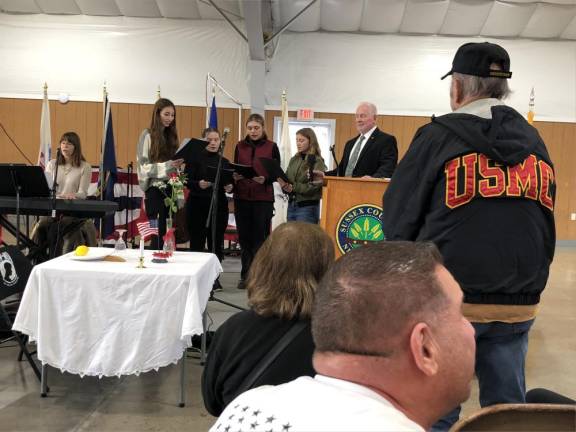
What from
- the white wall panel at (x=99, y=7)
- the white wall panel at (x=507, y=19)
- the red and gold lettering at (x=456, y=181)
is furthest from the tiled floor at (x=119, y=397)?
the white wall panel at (x=99, y=7)

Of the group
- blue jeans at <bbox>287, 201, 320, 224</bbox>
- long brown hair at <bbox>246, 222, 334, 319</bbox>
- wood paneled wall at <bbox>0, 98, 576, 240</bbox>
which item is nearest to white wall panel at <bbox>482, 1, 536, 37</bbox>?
wood paneled wall at <bbox>0, 98, 576, 240</bbox>

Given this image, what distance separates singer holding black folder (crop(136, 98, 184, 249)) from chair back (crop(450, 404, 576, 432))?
12.4 ft

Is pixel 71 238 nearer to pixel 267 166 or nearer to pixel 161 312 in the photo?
pixel 267 166

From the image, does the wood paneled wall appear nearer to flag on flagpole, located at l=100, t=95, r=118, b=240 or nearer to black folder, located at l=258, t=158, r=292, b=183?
flag on flagpole, located at l=100, t=95, r=118, b=240

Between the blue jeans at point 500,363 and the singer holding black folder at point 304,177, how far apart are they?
3.70 m

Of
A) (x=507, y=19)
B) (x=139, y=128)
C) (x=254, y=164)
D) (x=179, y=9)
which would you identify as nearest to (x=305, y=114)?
(x=179, y=9)

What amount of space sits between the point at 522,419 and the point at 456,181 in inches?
33.9

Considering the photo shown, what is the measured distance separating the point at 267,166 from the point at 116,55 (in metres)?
6.32

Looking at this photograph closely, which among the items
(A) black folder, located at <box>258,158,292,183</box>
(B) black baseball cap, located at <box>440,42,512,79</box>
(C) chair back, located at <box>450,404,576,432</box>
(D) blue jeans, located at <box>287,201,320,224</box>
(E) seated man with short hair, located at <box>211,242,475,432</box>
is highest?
(B) black baseball cap, located at <box>440,42,512,79</box>

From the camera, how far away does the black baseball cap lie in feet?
5.45

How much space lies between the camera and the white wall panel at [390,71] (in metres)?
9.91

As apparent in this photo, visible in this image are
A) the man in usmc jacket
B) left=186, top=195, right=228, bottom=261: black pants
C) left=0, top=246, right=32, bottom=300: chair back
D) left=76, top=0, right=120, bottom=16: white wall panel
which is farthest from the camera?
left=76, top=0, right=120, bottom=16: white wall panel

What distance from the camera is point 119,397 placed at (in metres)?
2.91

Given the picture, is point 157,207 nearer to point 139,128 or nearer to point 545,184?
point 545,184
